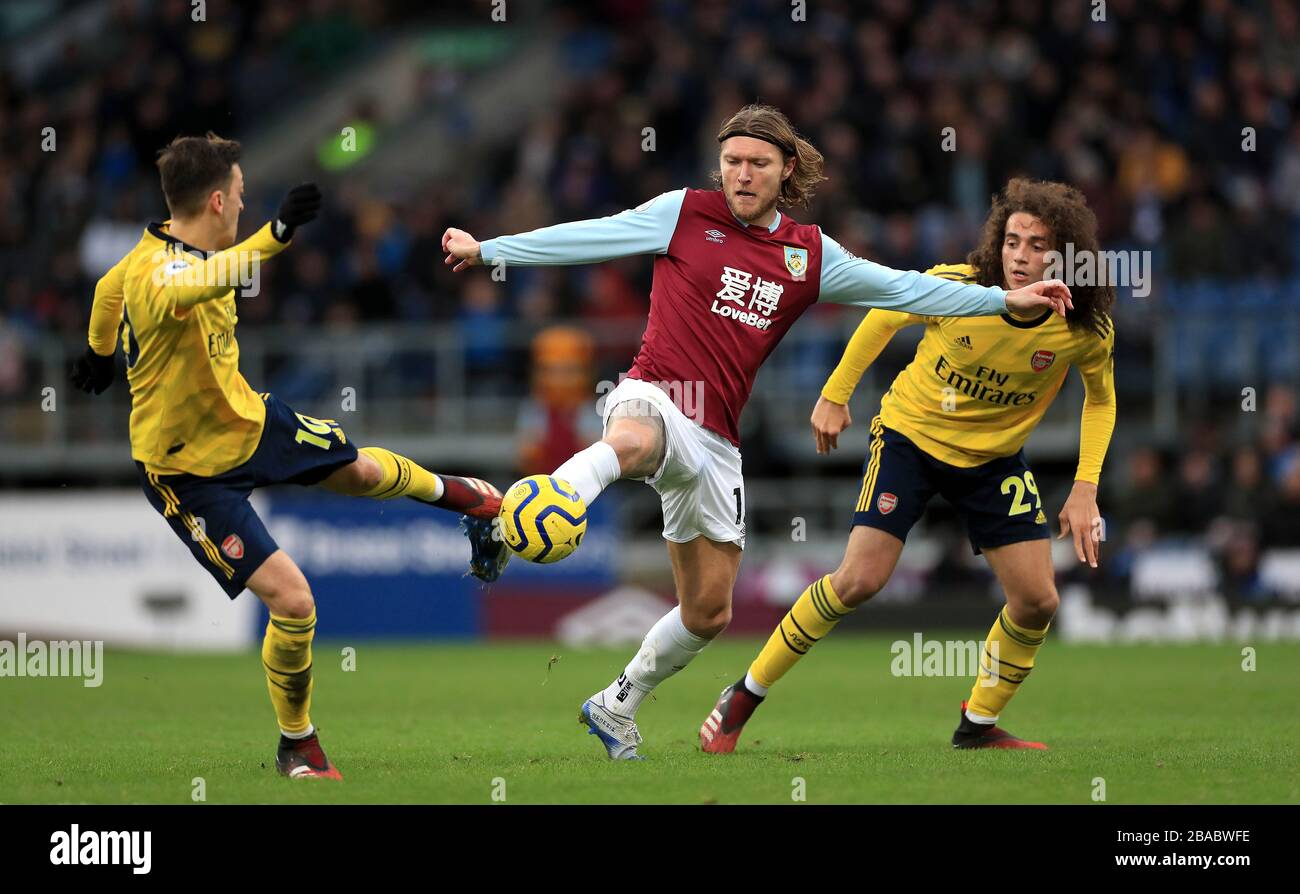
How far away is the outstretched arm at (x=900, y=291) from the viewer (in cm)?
763

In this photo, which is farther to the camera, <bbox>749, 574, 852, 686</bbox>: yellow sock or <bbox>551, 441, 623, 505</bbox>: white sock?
<bbox>749, 574, 852, 686</bbox>: yellow sock

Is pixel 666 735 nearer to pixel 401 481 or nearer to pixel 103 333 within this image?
pixel 401 481

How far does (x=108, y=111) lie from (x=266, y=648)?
56.2 ft

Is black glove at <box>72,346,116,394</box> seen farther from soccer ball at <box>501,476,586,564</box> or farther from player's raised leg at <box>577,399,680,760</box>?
soccer ball at <box>501,476,586,564</box>

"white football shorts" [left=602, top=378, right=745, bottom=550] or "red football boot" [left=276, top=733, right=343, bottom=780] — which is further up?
"white football shorts" [left=602, top=378, right=745, bottom=550]

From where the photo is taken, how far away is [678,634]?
8.04 m

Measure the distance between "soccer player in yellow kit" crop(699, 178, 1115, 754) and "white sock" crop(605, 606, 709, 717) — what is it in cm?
35

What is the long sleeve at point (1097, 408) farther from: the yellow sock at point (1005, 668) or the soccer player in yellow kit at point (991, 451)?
the yellow sock at point (1005, 668)

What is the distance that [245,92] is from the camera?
2445cm

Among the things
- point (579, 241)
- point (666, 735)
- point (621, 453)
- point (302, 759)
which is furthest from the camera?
point (666, 735)

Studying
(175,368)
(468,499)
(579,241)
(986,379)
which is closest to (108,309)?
(175,368)

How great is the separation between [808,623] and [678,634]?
0.65 metres

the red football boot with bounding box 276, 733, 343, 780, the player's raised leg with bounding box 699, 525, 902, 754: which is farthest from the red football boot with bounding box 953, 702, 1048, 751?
the red football boot with bounding box 276, 733, 343, 780

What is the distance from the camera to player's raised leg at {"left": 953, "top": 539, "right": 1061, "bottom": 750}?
8211 millimetres
